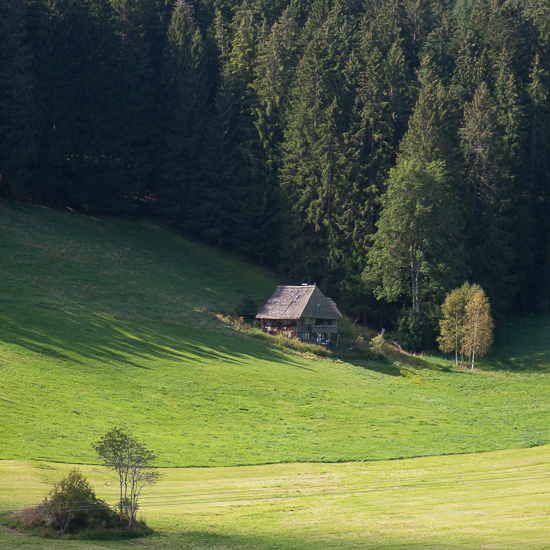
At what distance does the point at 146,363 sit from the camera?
43.1 metres

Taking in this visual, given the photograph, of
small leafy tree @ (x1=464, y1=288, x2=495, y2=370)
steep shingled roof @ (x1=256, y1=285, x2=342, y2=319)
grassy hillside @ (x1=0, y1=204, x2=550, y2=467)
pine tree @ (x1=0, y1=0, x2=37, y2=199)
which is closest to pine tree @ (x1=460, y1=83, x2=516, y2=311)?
grassy hillside @ (x1=0, y1=204, x2=550, y2=467)

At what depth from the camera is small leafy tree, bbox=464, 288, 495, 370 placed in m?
57.9

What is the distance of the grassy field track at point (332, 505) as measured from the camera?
17641 millimetres

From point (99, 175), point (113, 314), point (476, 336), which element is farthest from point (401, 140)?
point (113, 314)

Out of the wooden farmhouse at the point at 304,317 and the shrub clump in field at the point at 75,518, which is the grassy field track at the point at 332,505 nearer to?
the shrub clump in field at the point at 75,518

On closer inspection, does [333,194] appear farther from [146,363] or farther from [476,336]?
[146,363]

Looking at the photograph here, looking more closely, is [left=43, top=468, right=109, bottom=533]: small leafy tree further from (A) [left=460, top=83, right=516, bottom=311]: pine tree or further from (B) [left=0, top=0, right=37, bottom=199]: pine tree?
(A) [left=460, top=83, right=516, bottom=311]: pine tree

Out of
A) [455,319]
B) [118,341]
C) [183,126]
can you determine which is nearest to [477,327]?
[455,319]

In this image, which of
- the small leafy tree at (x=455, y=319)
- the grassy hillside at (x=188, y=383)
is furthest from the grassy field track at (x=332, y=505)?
the small leafy tree at (x=455, y=319)

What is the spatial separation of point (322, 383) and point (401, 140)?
3760 cm

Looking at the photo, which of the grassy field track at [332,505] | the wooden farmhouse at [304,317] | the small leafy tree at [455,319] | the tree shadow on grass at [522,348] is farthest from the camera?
the wooden farmhouse at [304,317]

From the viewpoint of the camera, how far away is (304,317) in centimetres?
6072

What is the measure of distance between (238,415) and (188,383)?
4983 millimetres

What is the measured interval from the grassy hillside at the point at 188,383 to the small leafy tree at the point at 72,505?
346 inches
